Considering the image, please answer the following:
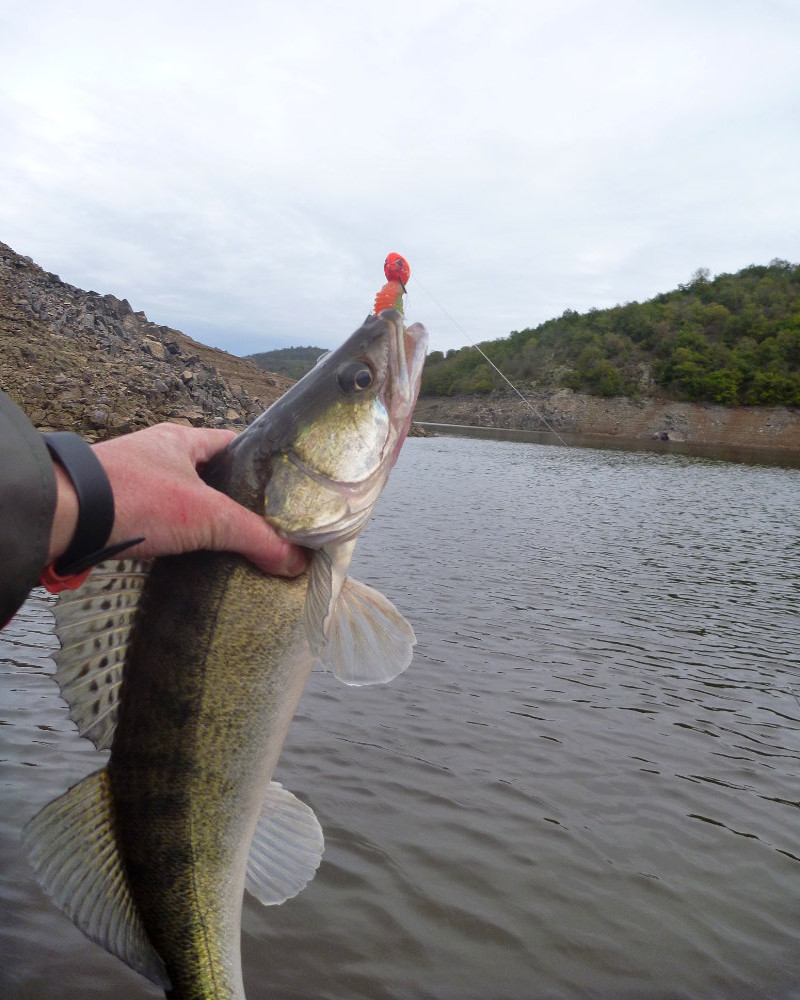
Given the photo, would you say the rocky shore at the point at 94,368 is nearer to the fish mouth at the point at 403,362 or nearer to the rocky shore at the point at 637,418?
the fish mouth at the point at 403,362

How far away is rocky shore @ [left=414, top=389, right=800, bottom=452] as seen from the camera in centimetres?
8156

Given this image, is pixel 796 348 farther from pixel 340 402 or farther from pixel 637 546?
pixel 340 402

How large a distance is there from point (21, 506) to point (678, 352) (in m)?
105

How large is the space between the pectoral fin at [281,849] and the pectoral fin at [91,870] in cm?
36

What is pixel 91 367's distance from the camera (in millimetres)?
22984

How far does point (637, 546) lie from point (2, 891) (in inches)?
596

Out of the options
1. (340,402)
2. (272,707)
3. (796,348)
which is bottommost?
(272,707)

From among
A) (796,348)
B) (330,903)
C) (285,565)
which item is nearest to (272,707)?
(285,565)

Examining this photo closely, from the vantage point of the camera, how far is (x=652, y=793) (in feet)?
18.5

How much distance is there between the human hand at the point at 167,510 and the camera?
5.57 feet

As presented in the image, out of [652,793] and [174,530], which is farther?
[652,793]

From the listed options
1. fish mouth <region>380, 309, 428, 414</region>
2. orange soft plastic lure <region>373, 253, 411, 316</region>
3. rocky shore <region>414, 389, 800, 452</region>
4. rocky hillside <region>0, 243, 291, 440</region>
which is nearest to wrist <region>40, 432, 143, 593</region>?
fish mouth <region>380, 309, 428, 414</region>

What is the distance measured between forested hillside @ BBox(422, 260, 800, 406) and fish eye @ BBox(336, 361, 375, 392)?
273ft

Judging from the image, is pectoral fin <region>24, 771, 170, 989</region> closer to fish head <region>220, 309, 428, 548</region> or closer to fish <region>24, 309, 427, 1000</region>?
fish <region>24, 309, 427, 1000</region>
